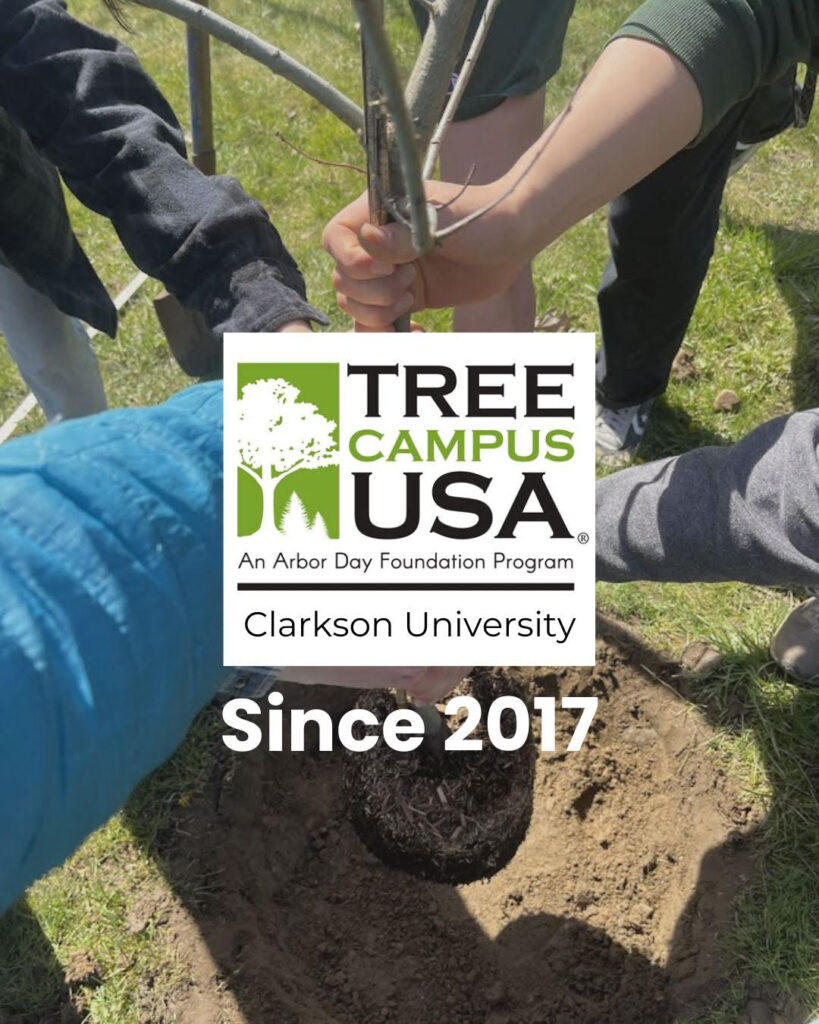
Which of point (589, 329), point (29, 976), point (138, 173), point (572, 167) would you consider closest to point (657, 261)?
point (589, 329)

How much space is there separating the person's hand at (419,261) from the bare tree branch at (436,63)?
0.16 meters

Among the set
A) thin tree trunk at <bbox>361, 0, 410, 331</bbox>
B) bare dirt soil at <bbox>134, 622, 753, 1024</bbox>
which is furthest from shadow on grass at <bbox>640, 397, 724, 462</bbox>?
thin tree trunk at <bbox>361, 0, 410, 331</bbox>

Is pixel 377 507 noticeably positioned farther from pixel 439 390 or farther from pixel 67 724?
pixel 67 724

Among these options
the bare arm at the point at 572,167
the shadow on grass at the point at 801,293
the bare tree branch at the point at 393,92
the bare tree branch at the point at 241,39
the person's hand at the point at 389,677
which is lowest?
the person's hand at the point at 389,677

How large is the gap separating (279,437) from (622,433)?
1.59m

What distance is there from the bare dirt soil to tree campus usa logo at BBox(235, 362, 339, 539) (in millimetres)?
824

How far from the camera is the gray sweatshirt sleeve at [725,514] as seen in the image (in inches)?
53.0

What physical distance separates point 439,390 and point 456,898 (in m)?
1.14

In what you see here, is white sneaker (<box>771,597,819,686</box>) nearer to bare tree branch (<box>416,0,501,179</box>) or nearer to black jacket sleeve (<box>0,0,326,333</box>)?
black jacket sleeve (<box>0,0,326,333</box>)

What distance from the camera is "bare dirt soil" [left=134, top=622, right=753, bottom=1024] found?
1.65 meters

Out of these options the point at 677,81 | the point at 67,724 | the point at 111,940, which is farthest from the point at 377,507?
the point at 111,940

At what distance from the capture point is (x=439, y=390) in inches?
46.0

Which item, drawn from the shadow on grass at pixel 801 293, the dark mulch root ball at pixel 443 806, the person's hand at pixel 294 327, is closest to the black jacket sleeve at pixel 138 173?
the person's hand at pixel 294 327

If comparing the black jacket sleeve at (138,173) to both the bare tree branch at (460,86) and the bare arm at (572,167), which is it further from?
the bare tree branch at (460,86)
